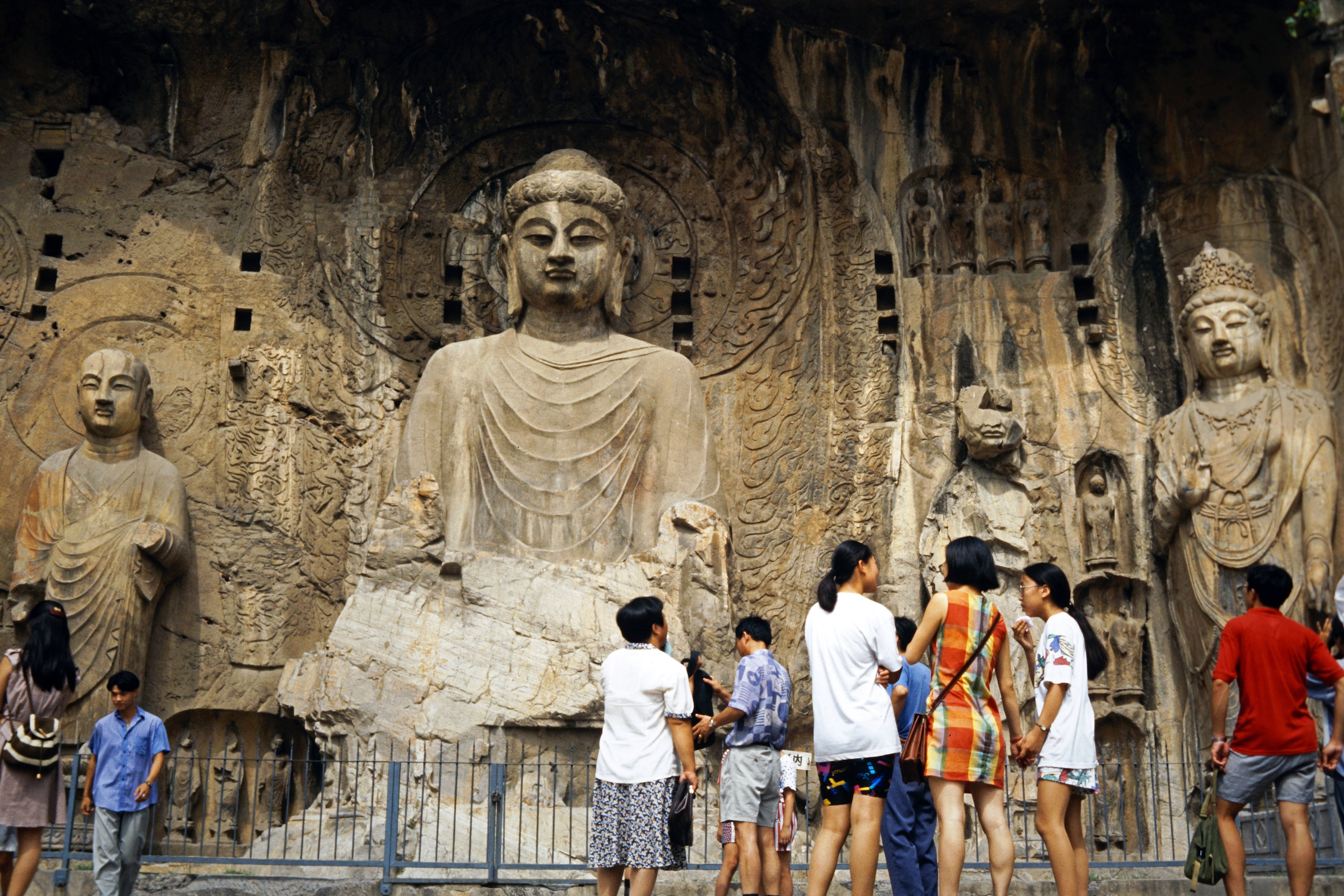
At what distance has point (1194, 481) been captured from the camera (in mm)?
10633

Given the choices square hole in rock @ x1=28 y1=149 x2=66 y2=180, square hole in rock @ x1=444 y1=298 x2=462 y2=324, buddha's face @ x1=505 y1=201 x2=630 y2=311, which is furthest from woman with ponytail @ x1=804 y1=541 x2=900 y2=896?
square hole in rock @ x1=28 y1=149 x2=66 y2=180

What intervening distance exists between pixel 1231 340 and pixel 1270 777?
15.4 feet

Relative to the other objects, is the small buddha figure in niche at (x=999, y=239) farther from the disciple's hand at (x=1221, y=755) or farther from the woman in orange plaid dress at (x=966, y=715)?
the woman in orange plaid dress at (x=966, y=715)

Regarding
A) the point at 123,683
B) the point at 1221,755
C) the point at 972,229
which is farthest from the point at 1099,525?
the point at 123,683

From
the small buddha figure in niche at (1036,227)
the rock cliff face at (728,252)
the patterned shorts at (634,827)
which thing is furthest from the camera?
the small buddha figure in niche at (1036,227)

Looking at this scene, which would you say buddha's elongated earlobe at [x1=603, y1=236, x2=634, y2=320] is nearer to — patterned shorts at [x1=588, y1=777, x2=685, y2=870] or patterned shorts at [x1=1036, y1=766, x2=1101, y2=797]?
patterned shorts at [x1=588, y1=777, x2=685, y2=870]

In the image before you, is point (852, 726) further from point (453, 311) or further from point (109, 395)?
point (453, 311)

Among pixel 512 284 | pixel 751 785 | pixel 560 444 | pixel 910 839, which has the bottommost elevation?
pixel 910 839

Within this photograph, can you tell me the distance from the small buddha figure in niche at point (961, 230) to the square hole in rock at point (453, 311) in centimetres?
393

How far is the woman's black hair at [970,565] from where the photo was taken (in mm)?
6418

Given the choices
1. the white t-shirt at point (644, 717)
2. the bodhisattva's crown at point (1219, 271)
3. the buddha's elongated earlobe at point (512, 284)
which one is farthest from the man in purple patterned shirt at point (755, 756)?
the bodhisattva's crown at point (1219, 271)

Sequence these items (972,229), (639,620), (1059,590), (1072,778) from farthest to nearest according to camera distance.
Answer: (972,229) < (639,620) < (1059,590) < (1072,778)

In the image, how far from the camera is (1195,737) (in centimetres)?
1065

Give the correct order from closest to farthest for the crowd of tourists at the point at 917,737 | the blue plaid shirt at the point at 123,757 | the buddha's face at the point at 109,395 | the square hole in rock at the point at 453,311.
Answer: the crowd of tourists at the point at 917,737 → the blue plaid shirt at the point at 123,757 → the buddha's face at the point at 109,395 → the square hole in rock at the point at 453,311
